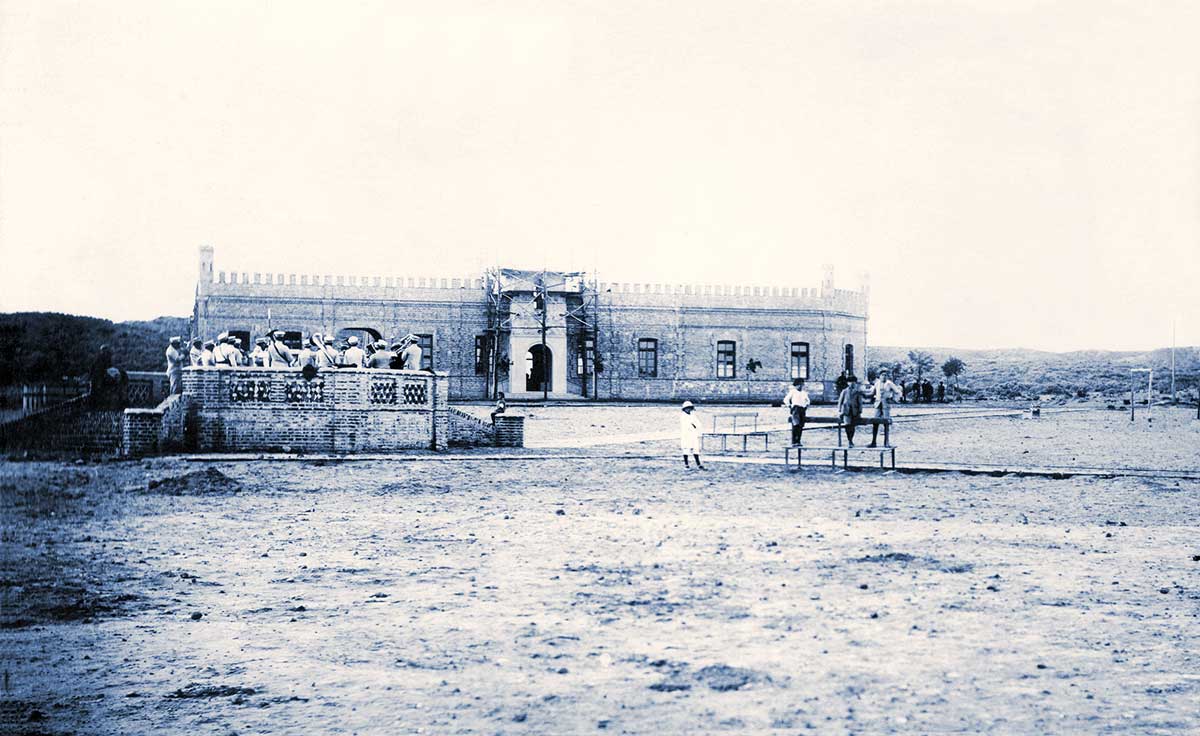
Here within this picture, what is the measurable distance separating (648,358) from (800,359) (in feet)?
21.2

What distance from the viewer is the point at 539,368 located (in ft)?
148

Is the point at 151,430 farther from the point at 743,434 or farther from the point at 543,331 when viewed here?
the point at 543,331

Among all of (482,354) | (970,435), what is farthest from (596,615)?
(482,354)

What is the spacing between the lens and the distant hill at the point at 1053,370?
63.3m

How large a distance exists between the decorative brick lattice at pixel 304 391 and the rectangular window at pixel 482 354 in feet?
79.4

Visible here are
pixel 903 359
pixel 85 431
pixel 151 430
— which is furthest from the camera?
pixel 903 359

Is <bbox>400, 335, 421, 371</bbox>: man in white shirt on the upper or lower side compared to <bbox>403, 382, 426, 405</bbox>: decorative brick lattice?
upper

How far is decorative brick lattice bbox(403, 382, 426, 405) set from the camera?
20.0 meters

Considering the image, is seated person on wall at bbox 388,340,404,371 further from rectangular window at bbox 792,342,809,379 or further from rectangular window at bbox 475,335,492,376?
rectangular window at bbox 792,342,809,379

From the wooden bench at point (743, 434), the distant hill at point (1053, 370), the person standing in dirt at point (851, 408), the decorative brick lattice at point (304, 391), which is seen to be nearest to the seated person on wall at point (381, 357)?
the decorative brick lattice at point (304, 391)

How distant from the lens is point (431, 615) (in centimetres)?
663

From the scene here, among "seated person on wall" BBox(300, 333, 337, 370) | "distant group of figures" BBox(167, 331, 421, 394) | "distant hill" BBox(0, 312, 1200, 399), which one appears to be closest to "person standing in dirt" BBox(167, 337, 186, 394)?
"distant group of figures" BBox(167, 331, 421, 394)

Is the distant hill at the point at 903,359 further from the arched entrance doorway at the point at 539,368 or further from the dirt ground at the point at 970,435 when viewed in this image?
the arched entrance doorway at the point at 539,368

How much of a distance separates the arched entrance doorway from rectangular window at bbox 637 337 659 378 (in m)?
3.79
